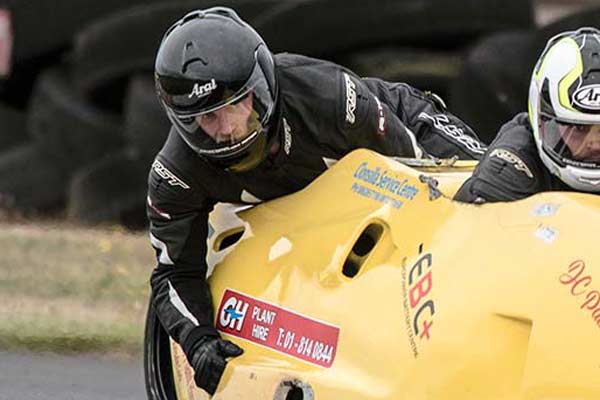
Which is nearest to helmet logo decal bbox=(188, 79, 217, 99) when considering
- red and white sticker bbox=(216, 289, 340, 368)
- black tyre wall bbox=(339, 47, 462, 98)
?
red and white sticker bbox=(216, 289, 340, 368)

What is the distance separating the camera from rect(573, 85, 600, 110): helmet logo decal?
4156 millimetres

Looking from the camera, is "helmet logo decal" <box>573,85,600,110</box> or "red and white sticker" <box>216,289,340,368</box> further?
"red and white sticker" <box>216,289,340,368</box>

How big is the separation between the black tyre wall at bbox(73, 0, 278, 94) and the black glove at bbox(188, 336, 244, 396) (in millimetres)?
5671

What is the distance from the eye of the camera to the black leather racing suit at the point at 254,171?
4.94 meters

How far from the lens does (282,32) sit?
973cm

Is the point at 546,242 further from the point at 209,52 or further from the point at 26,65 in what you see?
the point at 26,65

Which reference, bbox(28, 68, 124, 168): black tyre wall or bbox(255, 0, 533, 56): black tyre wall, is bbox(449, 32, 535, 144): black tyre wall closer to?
bbox(255, 0, 533, 56): black tyre wall

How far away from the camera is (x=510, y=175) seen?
171 inches

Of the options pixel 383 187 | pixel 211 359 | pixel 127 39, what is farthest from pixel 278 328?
pixel 127 39

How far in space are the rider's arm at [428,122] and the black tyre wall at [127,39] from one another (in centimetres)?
447

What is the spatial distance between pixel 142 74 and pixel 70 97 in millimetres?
1298

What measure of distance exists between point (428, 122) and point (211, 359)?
1458 mm

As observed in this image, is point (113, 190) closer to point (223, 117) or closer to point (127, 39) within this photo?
point (127, 39)

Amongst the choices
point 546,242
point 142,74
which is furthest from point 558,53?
point 142,74
